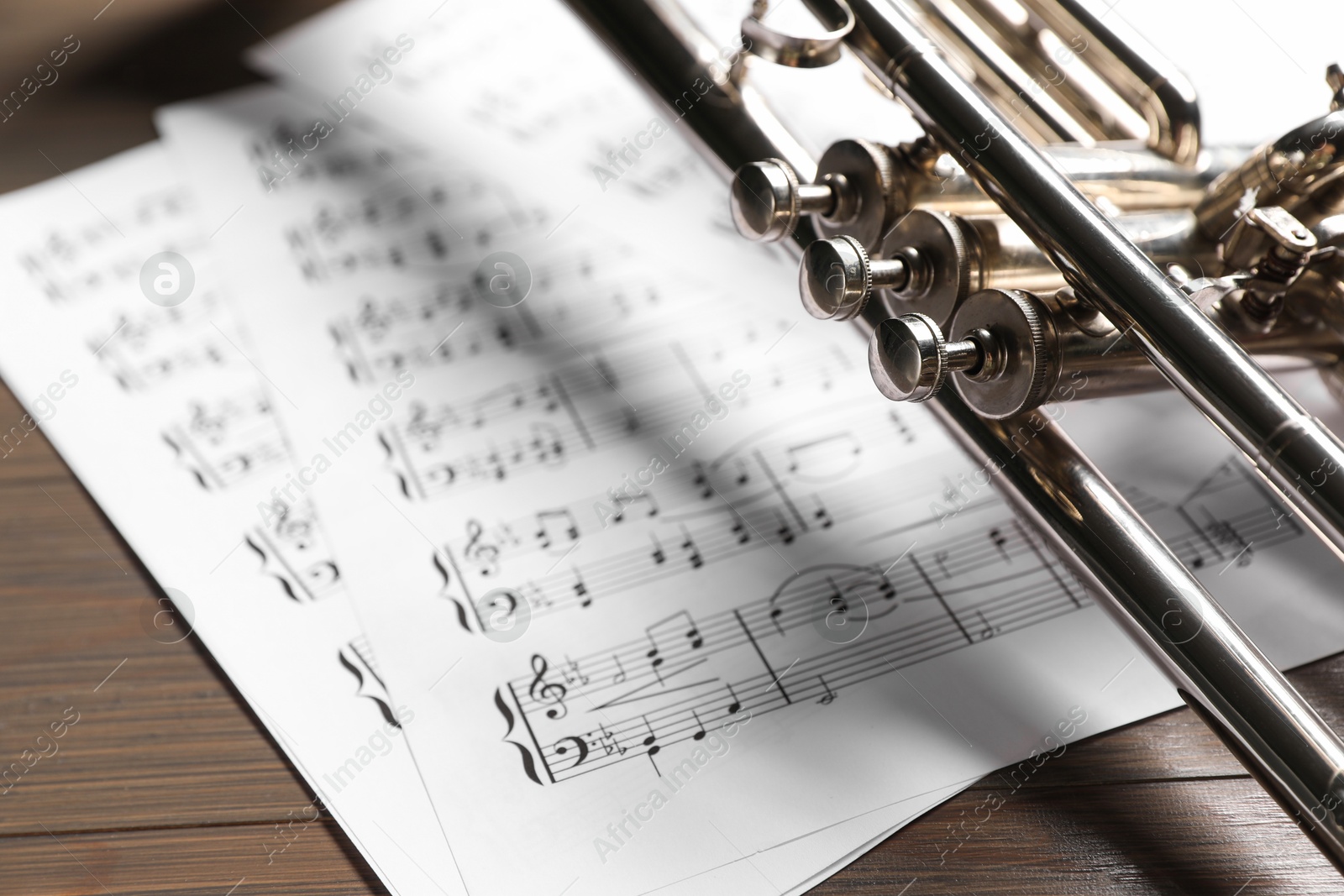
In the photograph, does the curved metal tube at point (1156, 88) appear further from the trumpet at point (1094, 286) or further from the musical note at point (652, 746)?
the musical note at point (652, 746)

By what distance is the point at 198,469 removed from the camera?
1.57 feet

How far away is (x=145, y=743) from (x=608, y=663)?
175 mm

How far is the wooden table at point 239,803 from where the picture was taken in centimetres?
34

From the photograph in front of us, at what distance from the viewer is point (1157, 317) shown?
0.32m

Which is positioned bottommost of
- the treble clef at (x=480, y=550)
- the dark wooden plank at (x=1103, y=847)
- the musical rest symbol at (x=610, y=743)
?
the dark wooden plank at (x=1103, y=847)

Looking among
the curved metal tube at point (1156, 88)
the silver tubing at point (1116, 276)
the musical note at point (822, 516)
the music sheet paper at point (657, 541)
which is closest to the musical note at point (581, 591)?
the music sheet paper at point (657, 541)

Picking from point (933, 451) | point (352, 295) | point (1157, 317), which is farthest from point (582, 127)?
point (1157, 317)

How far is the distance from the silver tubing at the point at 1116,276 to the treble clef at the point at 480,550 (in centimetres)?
25

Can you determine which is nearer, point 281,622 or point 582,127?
point 281,622

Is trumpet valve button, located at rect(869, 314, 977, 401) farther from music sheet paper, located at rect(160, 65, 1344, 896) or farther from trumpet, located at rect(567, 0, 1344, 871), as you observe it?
music sheet paper, located at rect(160, 65, 1344, 896)

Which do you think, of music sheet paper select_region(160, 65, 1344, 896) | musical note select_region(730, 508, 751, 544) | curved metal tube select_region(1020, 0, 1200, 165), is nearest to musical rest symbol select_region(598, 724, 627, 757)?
music sheet paper select_region(160, 65, 1344, 896)

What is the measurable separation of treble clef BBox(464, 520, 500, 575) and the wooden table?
107 mm

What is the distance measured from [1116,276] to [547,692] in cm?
25

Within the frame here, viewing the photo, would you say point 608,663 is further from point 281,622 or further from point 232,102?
point 232,102
